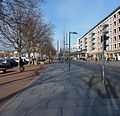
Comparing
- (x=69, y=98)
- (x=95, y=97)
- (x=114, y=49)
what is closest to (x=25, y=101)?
(x=69, y=98)

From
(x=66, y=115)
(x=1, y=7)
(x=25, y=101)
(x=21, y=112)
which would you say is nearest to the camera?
(x=66, y=115)

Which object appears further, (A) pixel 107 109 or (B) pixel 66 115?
(A) pixel 107 109

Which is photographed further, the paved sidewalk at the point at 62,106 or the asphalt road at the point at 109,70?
the asphalt road at the point at 109,70

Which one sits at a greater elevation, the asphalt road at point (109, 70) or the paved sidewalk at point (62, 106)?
the asphalt road at point (109, 70)

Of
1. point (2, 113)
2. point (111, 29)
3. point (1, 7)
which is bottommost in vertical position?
point (2, 113)

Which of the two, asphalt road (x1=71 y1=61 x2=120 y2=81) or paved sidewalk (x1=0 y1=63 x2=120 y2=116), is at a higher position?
asphalt road (x1=71 y1=61 x2=120 y2=81)

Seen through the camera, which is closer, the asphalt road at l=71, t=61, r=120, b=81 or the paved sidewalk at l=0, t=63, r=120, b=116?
the paved sidewalk at l=0, t=63, r=120, b=116

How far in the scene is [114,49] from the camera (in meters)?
101

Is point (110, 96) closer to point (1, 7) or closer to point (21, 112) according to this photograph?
point (21, 112)

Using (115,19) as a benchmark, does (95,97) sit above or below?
below

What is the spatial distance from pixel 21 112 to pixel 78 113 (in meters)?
1.80

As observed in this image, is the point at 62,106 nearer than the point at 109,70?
Yes

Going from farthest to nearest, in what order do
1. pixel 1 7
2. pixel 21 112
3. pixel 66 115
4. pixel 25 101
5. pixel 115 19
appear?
pixel 115 19
pixel 1 7
pixel 25 101
pixel 21 112
pixel 66 115

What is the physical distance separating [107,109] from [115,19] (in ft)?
313
